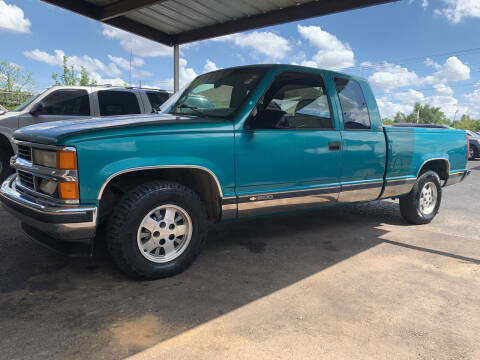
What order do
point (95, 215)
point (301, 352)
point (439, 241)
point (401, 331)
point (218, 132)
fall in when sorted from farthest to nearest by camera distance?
point (439, 241)
point (218, 132)
point (95, 215)
point (401, 331)
point (301, 352)

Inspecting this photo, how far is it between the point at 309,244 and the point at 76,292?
254 cm

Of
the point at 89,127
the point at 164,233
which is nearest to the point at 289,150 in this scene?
the point at 164,233

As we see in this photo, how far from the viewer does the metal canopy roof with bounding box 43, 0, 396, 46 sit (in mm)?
7969

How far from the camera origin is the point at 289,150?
365 cm

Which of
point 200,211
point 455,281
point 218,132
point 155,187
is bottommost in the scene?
point 455,281

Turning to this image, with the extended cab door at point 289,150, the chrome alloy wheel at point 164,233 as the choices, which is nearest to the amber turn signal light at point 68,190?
the chrome alloy wheel at point 164,233

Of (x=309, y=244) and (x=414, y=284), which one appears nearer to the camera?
(x=414, y=284)

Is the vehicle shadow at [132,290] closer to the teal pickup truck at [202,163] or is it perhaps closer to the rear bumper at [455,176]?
the teal pickup truck at [202,163]

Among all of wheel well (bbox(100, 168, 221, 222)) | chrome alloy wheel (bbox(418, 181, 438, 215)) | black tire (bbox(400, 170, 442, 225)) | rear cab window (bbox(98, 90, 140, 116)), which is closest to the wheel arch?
black tire (bbox(400, 170, 442, 225))

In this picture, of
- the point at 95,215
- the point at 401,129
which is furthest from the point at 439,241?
the point at 95,215

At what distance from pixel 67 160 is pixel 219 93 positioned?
5.67ft

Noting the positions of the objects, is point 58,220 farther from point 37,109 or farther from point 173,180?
point 37,109

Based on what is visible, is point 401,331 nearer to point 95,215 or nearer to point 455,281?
point 455,281

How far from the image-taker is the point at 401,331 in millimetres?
2467
